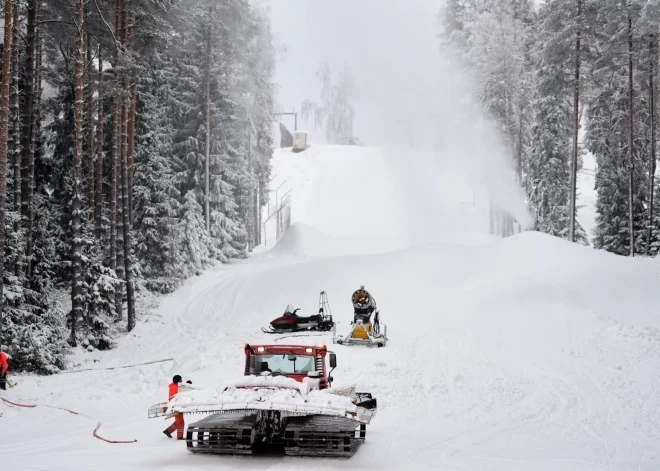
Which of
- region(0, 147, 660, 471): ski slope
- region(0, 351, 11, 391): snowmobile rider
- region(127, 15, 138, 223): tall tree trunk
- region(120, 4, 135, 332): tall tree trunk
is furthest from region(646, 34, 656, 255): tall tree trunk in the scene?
region(0, 351, 11, 391): snowmobile rider

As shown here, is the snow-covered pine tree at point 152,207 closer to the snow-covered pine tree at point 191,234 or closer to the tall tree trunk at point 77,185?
the snow-covered pine tree at point 191,234

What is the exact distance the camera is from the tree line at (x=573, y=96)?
35.5m

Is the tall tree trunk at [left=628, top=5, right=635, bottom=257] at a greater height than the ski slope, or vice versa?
the tall tree trunk at [left=628, top=5, right=635, bottom=257]

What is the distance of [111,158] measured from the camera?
27.6 meters

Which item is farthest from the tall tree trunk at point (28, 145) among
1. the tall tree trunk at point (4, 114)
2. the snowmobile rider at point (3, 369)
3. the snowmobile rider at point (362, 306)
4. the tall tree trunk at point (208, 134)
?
the tall tree trunk at point (208, 134)

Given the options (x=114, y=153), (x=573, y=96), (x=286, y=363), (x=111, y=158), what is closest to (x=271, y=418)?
(x=286, y=363)

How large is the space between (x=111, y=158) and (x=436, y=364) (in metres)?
16.8

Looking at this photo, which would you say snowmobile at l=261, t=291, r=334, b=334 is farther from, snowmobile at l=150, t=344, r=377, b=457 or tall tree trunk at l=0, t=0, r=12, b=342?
snowmobile at l=150, t=344, r=377, b=457

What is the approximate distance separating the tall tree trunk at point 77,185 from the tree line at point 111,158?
0.04 metres

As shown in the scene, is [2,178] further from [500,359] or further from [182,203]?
[182,203]

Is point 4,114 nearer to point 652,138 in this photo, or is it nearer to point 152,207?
point 152,207

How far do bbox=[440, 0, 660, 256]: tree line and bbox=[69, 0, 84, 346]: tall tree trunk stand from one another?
25.6 meters

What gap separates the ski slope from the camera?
1012 centimetres

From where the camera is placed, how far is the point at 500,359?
19375 mm
